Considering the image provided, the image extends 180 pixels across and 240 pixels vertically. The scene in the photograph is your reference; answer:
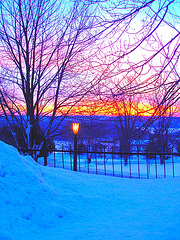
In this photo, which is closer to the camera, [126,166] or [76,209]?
[76,209]

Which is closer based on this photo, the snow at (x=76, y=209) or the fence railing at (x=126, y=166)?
the snow at (x=76, y=209)

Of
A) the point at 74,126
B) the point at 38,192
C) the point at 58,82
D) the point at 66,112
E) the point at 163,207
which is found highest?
the point at 58,82

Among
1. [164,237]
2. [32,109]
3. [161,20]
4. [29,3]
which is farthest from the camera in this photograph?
[32,109]

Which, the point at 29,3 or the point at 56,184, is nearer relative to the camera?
the point at 56,184

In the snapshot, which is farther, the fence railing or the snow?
the fence railing

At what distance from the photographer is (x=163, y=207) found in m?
3.59

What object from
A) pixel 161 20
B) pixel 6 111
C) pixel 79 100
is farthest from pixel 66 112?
pixel 161 20

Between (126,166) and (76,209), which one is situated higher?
(76,209)

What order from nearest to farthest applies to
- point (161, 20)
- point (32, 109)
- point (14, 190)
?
point (14, 190)
point (161, 20)
point (32, 109)

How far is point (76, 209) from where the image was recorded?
11.3 feet

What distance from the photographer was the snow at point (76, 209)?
8.59 feet

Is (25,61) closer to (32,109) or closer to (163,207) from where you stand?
(32,109)

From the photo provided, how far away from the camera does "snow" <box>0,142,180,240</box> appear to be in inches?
103

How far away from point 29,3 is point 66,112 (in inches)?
154
